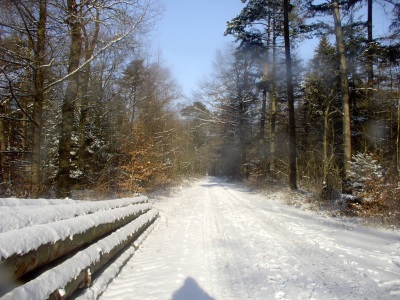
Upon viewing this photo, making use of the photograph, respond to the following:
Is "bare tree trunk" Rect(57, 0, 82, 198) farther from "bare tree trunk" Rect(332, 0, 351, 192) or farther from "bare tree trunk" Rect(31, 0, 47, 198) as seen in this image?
"bare tree trunk" Rect(332, 0, 351, 192)

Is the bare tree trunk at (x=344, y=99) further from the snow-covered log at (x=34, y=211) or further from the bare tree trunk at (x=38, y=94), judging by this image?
the bare tree trunk at (x=38, y=94)

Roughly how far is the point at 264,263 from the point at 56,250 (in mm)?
3150

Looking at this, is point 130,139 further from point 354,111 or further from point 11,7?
point 354,111

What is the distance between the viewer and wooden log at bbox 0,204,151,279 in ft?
8.31

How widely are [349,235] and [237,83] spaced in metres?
20.7

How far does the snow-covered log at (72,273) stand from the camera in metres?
2.54

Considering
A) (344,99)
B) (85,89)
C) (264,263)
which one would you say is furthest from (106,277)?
(344,99)

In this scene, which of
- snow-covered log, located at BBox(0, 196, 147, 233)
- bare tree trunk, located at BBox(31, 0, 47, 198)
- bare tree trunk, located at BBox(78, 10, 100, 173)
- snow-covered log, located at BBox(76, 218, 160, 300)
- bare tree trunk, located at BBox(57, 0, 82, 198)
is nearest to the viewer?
snow-covered log, located at BBox(0, 196, 147, 233)

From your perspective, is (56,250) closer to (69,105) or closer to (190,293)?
(190,293)

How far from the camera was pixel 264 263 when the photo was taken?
4.71 metres

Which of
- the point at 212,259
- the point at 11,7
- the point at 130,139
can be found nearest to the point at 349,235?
the point at 212,259

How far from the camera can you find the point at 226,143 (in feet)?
126

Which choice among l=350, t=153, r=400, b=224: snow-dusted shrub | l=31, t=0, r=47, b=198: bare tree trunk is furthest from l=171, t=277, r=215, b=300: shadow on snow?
l=350, t=153, r=400, b=224: snow-dusted shrub

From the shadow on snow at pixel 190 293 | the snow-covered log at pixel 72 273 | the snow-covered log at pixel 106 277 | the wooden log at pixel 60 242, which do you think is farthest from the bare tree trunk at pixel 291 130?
the shadow on snow at pixel 190 293
